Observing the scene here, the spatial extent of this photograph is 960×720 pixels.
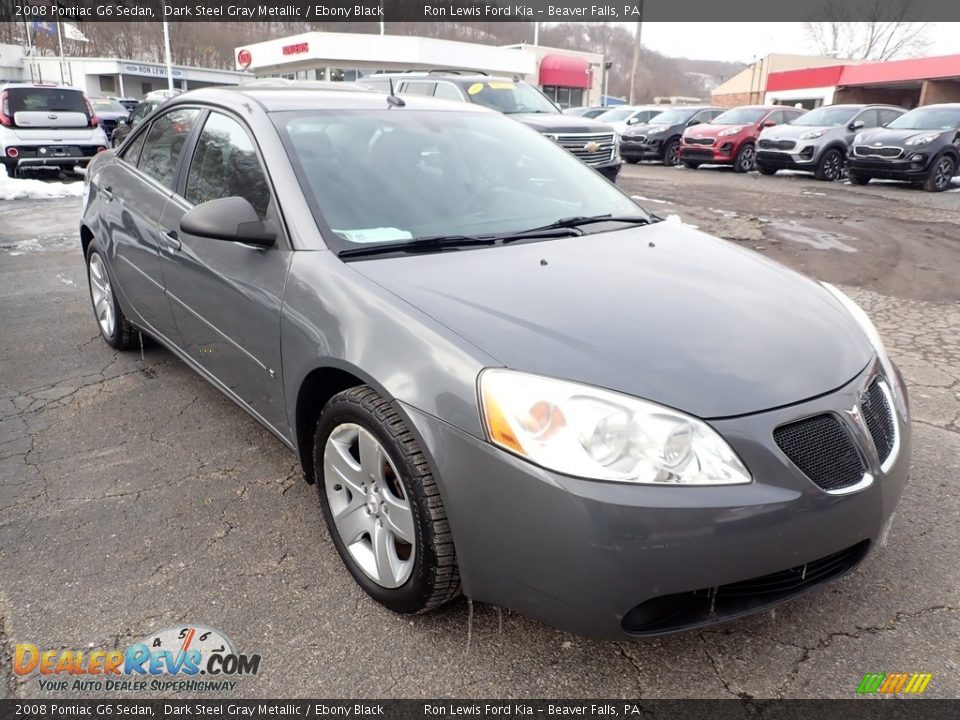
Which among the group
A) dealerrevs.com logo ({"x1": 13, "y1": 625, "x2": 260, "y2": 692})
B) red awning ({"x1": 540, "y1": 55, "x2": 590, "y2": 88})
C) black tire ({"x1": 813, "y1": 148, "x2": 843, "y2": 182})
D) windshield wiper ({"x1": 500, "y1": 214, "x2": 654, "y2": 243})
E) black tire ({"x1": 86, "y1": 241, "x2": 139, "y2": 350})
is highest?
red awning ({"x1": 540, "y1": 55, "x2": 590, "y2": 88})

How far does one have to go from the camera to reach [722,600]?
1.92m

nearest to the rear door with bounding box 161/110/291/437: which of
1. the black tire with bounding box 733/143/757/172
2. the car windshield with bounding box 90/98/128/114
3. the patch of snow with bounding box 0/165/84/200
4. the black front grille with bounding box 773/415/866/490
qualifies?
the black front grille with bounding box 773/415/866/490

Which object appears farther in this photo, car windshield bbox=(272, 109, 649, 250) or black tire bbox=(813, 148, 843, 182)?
black tire bbox=(813, 148, 843, 182)

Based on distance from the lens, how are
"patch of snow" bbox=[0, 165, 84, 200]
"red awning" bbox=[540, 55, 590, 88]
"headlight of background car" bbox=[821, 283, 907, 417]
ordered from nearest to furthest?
"headlight of background car" bbox=[821, 283, 907, 417] < "patch of snow" bbox=[0, 165, 84, 200] < "red awning" bbox=[540, 55, 590, 88]

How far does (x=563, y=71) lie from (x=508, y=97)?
41.7 meters

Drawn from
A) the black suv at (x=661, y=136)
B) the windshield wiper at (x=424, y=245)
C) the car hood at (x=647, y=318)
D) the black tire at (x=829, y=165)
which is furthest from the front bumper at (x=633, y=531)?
the black suv at (x=661, y=136)

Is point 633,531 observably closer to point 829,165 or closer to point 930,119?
point 930,119

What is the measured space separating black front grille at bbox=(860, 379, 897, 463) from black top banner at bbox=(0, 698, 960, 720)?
27.1 inches

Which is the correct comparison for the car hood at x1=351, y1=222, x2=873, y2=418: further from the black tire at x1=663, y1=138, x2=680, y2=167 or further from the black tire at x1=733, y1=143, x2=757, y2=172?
the black tire at x1=663, y1=138, x2=680, y2=167

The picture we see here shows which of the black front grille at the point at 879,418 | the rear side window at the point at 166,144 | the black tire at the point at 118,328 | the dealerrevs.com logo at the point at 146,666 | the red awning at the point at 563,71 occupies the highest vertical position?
the red awning at the point at 563,71

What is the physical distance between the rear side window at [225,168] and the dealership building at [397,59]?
3751 centimetres

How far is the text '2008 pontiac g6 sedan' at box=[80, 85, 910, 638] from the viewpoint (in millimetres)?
1800

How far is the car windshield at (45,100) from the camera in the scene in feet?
44.0

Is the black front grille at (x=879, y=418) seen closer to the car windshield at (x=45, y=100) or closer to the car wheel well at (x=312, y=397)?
the car wheel well at (x=312, y=397)
